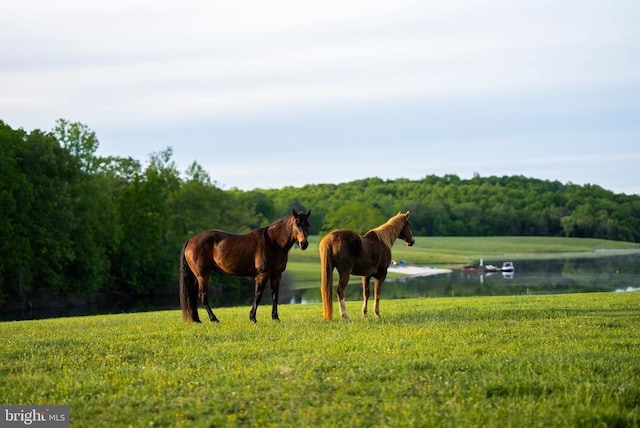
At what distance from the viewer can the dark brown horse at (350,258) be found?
1541cm

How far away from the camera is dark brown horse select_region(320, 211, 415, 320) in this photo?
15414mm

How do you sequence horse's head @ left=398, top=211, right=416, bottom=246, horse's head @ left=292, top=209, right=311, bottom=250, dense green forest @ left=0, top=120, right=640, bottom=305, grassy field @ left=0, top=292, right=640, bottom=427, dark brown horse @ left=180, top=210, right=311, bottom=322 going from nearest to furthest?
grassy field @ left=0, top=292, right=640, bottom=427, horse's head @ left=292, top=209, right=311, bottom=250, dark brown horse @ left=180, top=210, right=311, bottom=322, horse's head @ left=398, top=211, right=416, bottom=246, dense green forest @ left=0, top=120, right=640, bottom=305

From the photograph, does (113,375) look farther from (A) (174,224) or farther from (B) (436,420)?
(A) (174,224)

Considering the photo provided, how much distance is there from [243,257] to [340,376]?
22.5 feet

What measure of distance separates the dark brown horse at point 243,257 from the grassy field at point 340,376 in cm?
209

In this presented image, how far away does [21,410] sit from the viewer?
26.4 feet

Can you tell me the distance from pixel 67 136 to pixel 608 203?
393 ft

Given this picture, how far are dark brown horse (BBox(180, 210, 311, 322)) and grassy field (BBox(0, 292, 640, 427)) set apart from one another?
2089 mm

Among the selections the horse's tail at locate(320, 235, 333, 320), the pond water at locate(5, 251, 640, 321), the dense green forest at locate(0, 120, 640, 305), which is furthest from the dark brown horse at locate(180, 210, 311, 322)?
the dense green forest at locate(0, 120, 640, 305)

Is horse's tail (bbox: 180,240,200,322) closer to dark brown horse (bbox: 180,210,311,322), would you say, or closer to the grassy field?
dark brown horse (bbox: 180,210,311,322)

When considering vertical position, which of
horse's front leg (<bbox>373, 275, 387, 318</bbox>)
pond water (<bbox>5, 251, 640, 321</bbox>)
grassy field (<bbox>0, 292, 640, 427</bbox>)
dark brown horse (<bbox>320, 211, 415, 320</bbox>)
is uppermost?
dark brown horse (<bbox>320, 211, 415, 320</bbox>)

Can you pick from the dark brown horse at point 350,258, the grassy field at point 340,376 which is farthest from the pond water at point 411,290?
the grassy field at point 340,376

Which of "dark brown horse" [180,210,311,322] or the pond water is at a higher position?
"dark brown horse" [180,210,311,322]

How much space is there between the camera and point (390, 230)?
1706 cm
